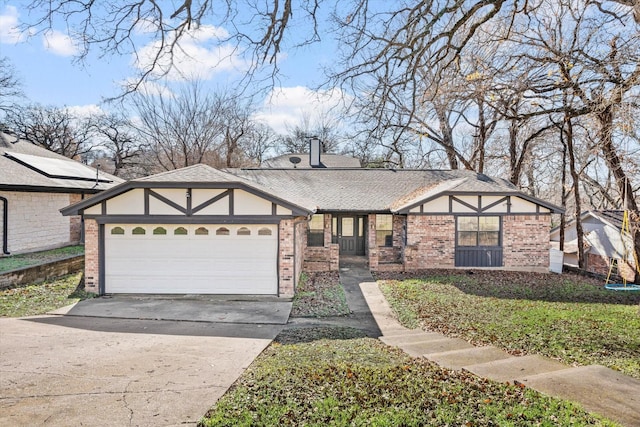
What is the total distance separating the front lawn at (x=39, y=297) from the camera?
9.45 meters

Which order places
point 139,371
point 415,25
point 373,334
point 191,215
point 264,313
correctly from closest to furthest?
point 139,371
point 415,25
point 373,334
point 264,313
point 191,215

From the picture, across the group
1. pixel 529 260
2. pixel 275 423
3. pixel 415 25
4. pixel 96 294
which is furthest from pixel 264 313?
pixel 529 260

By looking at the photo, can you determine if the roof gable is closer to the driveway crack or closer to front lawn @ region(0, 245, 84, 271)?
front lawn @ region(0, 245, 84, 271)

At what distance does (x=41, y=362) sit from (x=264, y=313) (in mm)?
4794

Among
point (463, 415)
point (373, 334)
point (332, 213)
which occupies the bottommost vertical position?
point (373, 334)

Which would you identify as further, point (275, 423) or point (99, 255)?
point (99, 255)

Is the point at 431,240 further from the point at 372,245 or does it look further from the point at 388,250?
the point at 372,245

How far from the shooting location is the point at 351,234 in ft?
60.6

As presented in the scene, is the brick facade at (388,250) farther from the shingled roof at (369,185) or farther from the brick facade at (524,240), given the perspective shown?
the brick facade at (524,240)

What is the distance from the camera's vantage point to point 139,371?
18.3 feet

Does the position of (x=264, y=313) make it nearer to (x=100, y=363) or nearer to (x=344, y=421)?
(x=100, y=363)

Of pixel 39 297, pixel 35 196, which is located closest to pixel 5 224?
pixel 35 196

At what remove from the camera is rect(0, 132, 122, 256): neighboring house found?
46.1 ft

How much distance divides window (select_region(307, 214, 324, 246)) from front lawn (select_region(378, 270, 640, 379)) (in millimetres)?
4143
